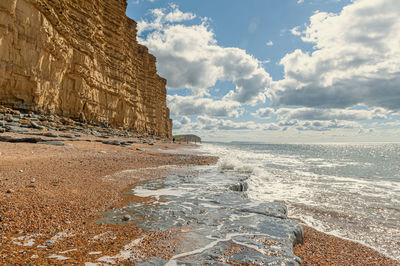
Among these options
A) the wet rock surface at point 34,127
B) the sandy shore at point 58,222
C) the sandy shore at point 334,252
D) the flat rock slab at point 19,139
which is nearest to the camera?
the sandy shore at point 58,222

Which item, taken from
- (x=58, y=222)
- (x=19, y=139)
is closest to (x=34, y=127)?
(x=19, y=139)

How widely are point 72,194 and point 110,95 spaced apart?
30.2 metres

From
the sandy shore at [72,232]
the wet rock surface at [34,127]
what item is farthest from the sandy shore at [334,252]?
the wet rock surface at [34,127]

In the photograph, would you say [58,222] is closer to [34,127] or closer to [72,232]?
[72,232]

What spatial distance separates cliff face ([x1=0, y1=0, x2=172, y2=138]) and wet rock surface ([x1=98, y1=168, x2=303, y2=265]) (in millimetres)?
17797

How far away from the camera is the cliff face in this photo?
631 inches

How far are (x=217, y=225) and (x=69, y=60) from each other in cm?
2584

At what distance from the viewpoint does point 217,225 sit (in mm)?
4094

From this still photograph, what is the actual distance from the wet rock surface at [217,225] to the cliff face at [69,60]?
17797 mm

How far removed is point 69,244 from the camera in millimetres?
2912

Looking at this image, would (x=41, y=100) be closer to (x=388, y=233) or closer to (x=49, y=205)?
(x=49, y=205)

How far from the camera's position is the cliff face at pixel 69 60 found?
52.6ft

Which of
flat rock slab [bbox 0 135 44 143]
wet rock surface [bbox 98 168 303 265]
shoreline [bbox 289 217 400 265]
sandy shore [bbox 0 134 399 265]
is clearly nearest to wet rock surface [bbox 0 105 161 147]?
flat rock slab [bbox 0 135 44 143]

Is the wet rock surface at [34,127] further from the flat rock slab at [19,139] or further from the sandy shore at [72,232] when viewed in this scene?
the sandy shore at [72,232]
